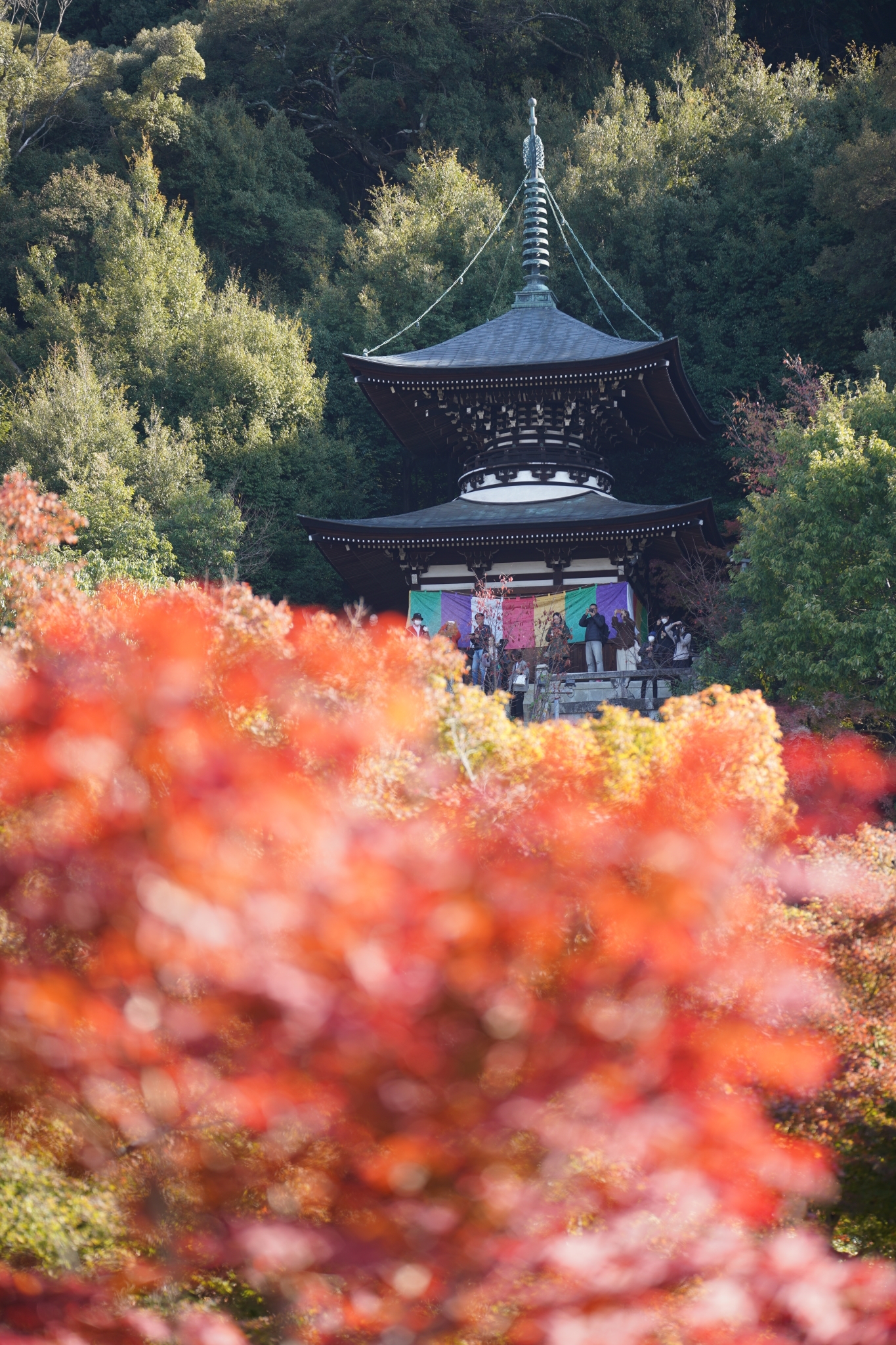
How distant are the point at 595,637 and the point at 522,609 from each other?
2.34 meters

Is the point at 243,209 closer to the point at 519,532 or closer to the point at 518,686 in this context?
the point at 519,532

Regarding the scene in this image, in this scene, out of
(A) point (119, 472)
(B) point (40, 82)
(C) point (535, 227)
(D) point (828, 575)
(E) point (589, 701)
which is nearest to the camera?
(D) point (828, 575)

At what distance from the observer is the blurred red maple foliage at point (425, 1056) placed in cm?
779

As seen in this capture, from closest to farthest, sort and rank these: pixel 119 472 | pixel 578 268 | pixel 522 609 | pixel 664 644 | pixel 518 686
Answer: pixel 518 686 → pixel 664 644 → pixel 522 609 → pixel 119 472 → pixel 578 268

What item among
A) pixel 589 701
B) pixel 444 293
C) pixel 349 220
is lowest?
pixel 589 701

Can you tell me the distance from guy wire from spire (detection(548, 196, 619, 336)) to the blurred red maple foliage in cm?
2306

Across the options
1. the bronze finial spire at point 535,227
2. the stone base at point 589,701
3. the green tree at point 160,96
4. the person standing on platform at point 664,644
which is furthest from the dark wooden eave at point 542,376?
the green tree at point 160,96

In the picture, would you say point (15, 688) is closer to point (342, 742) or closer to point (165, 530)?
point (342, 742)

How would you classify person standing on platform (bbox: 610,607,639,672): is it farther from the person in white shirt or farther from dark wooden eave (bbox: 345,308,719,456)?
dark wooden eave (bbox: 345,308,719,456)

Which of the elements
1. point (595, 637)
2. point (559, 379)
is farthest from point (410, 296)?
point (595, 637)

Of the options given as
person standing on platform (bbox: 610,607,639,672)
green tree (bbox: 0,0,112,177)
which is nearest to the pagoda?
person standing on platform (bbox: 610,607,639,672)

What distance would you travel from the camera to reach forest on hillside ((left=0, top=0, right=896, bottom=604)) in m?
27.1

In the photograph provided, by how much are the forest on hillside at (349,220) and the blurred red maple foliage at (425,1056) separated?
1220cm

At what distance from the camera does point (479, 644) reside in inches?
805
